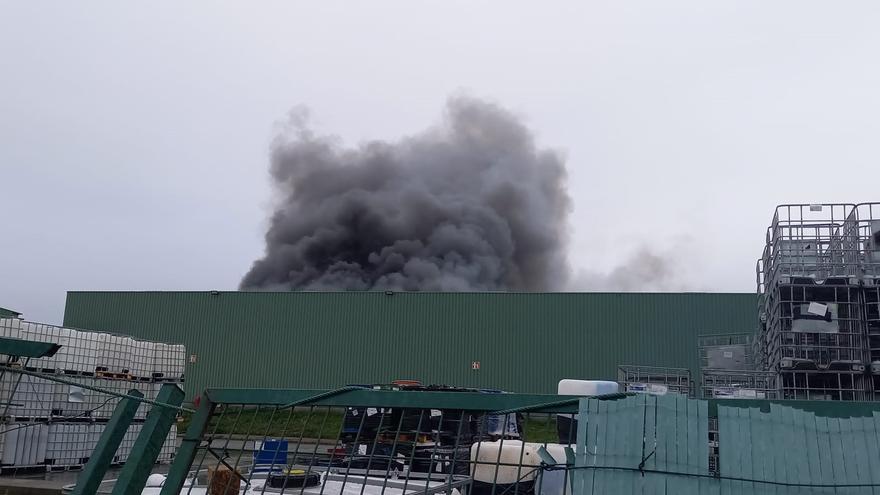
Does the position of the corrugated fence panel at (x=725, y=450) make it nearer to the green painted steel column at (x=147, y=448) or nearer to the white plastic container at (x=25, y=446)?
the green painted steel column at (x=147, y=448)

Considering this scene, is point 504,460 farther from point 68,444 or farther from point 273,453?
point 68,444

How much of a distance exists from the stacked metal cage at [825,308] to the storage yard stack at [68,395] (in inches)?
500

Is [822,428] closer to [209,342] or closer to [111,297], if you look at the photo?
[209,342]

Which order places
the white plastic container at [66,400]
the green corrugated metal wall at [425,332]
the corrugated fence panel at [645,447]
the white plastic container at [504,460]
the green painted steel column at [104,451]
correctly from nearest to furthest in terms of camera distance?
the corrugated fence panel at [645,447]
the green painted steel column at [104,451]
the white plastic container at [504,460]
the white plastic container at [66,400]
the green corrugated metal wall at [425,332]

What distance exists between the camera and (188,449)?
5141 millimetres

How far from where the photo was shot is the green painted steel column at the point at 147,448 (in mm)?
4926

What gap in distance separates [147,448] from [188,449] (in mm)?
285

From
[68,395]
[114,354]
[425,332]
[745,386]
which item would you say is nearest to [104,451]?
[68,395]

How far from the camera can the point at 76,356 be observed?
54.2ft

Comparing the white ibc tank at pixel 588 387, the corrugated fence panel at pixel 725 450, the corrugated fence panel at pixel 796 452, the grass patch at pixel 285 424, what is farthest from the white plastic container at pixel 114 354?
the corrugated fence panel at pixel 796 452

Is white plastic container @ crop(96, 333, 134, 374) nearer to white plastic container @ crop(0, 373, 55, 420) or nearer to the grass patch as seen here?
white plastic container @ crop(0, 373, 55, 420)

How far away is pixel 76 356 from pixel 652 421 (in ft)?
51.1

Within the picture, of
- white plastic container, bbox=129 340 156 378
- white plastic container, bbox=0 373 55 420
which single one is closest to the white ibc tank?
white plastic container, bbox=0 373 55 420

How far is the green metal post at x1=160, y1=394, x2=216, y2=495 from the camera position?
5063mm
